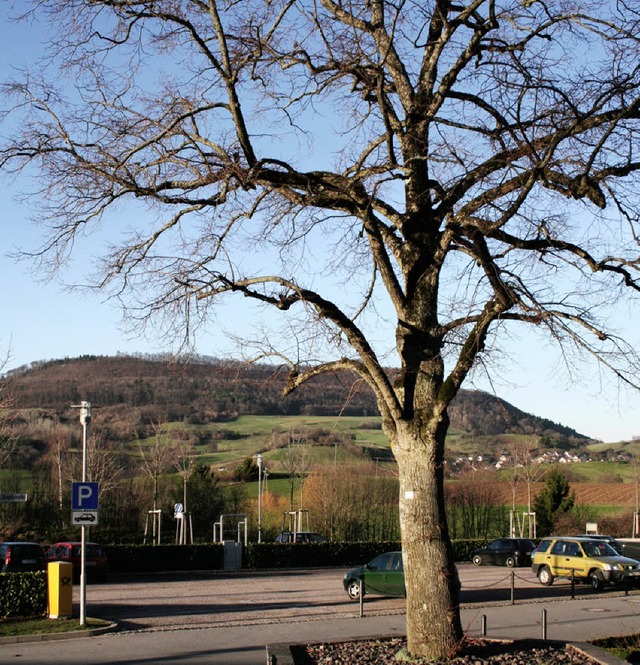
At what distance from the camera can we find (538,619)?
2033 centimetres

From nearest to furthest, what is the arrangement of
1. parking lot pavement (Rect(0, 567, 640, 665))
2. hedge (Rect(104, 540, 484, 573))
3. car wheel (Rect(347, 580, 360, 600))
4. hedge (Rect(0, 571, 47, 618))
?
parking lot pavement (Rect(0, 567, 640, 665)), hedge (Rect(0, 571, 47, 618)), car wheel (Rect(347, 580, 360, 600)), hedge (Rect(104, 540, 484, 573))

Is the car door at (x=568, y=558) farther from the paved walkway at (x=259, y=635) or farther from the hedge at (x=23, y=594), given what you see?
the hedge at (x=23, y=594)

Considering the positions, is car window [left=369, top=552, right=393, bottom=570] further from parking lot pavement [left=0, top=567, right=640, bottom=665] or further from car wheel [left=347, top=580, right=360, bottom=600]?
parking lot pavement [left=0, top=567, right=640, bottom=665]

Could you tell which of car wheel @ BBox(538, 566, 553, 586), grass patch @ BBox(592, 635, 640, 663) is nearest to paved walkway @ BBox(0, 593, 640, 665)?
grass patch @ BBox(592, 635, 640, 663)

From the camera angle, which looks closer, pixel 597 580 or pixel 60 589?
pixel 60 589

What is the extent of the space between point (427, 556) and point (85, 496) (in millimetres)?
10457

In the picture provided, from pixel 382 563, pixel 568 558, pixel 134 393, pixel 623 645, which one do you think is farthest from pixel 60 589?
pixel 134 393

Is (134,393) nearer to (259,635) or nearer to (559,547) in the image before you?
(559,547)

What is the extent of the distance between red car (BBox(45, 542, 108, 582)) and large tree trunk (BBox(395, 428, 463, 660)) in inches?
954

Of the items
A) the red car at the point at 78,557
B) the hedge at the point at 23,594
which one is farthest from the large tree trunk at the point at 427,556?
the red car at the point at 78,557

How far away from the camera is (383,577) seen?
2452cm

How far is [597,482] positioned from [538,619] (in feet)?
217

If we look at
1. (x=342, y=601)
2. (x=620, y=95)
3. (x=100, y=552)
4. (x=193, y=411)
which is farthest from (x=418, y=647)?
(x=193, y=411)

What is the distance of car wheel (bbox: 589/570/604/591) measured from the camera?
2877 cm
